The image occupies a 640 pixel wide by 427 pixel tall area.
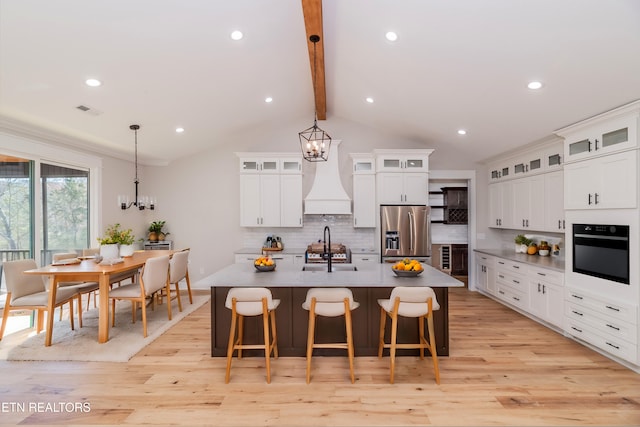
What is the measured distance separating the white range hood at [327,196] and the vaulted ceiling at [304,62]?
1.42 meters

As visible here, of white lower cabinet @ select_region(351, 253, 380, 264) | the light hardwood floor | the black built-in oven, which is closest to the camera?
the light hardwood floor

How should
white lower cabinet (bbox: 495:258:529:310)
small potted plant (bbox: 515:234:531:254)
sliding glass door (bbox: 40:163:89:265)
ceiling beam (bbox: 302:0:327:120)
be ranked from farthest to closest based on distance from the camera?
small potted plant (bbox: 515:234:531:254) < sliding glass door (bbox: 40:163:89:265) < white lower cabinet (bbox: 495:258:529:310) < ceiling beam (bbox: 302:0:327:120)

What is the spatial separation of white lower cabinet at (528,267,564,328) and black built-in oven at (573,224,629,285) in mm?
369

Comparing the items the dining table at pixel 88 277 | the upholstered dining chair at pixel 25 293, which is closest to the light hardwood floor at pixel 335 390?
the dining table at pixel 88 277

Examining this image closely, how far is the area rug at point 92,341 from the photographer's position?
3.28m

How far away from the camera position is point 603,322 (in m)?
3.25

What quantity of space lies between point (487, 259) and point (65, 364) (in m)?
5.97

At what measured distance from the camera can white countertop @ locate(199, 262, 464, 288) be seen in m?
2.98

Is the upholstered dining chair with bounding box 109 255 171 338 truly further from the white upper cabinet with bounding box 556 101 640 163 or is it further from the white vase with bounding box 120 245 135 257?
the white upper cabinet with bounding box 556 101 640 163

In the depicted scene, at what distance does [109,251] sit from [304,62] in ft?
11.7

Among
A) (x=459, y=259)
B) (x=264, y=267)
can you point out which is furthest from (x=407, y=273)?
(x=459, y=259)

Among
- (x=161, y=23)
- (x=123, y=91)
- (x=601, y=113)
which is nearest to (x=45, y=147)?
(x=123, y=91)

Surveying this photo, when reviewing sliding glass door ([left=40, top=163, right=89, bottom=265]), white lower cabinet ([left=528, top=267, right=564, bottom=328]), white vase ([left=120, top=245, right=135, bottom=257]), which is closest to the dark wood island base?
white lower cabinet ([left=528, top=267, right=564, bottom=328])

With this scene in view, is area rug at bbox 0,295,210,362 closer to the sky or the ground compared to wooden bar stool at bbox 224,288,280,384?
closer to the ground
